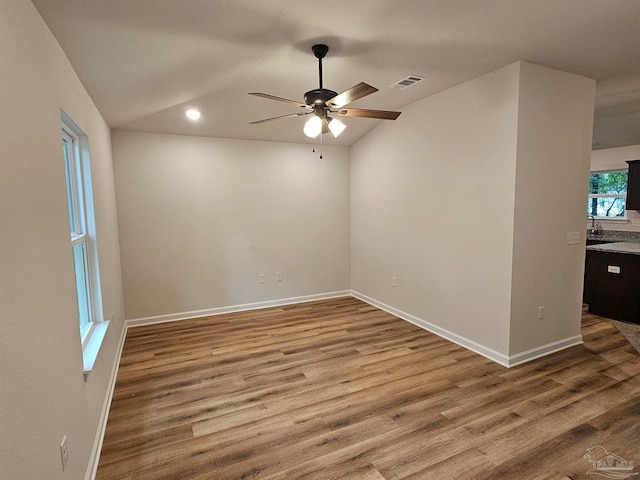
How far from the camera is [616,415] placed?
2359 mm

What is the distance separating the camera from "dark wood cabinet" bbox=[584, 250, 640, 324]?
160 inches

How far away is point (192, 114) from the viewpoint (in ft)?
12.8

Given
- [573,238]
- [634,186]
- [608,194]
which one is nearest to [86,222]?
[573,238]

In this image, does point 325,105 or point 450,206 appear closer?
point 325,105

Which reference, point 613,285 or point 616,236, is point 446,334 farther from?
point 616,236

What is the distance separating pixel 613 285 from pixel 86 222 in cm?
588

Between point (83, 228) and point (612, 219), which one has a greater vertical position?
point (83, 228)

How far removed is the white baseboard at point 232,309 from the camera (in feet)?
14.6

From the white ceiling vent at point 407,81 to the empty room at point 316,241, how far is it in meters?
0.09

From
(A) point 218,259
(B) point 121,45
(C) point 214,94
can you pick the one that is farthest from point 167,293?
(B) point 121,45

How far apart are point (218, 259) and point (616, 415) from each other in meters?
4.41

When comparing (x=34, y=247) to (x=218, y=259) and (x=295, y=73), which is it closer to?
(x=295, y=73)

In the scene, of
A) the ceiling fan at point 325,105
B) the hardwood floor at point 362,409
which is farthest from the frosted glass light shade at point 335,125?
the hardwood floor at point 362,409

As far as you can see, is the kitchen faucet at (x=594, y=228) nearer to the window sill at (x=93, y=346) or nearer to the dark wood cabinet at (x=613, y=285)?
the dark wood cabinet at (x=613, y=285)
